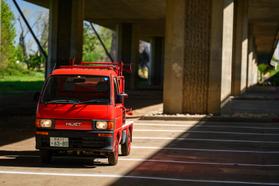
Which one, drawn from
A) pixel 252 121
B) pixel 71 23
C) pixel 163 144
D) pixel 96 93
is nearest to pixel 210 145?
pixel 163 144

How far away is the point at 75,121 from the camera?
11.0 m

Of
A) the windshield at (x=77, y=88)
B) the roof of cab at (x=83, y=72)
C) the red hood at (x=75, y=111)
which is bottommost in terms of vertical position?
the red hood at (x=75, y=111)

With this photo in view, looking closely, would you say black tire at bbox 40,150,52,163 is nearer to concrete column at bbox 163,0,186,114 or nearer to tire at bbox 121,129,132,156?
tire at bbox 121,129,132,156

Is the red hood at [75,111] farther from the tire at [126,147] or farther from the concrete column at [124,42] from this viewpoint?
the concrete column at [124,42]

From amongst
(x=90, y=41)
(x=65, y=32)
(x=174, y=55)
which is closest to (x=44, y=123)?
(x=174, y=55)

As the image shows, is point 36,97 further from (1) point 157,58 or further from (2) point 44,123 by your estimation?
(1) point 157,58

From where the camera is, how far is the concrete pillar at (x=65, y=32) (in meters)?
34.2

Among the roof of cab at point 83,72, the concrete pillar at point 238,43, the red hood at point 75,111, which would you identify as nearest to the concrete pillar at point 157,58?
the concrete pillar at point 238,43

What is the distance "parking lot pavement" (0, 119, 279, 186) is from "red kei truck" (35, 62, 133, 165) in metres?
0.40

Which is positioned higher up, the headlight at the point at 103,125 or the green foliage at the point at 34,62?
the green foliage at the point at 34,62

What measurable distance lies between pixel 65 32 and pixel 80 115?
24.0 m

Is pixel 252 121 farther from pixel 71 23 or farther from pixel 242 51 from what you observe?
pixel 242 51

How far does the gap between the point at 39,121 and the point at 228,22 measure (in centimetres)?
1549

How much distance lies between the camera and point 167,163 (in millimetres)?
12422
